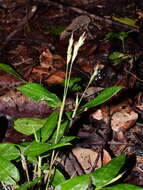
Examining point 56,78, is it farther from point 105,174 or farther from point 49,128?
point 105,174

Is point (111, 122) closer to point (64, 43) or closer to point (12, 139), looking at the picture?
point (12, 139)

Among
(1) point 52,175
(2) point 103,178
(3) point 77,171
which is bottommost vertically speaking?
(3) point 77,171

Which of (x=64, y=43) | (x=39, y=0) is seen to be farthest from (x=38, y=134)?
(x=39, y=0)

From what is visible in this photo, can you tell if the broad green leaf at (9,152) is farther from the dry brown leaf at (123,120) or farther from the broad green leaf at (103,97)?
the dry brown leaf at (123,120)

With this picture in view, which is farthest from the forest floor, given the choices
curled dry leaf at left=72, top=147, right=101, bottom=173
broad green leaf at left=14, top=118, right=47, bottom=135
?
broad green leaf at left=14, top=118, right=47, bottom=135

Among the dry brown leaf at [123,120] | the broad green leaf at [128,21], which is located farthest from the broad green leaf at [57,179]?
the broad green leaf at [128,21]

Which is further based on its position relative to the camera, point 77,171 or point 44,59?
point 44,59
